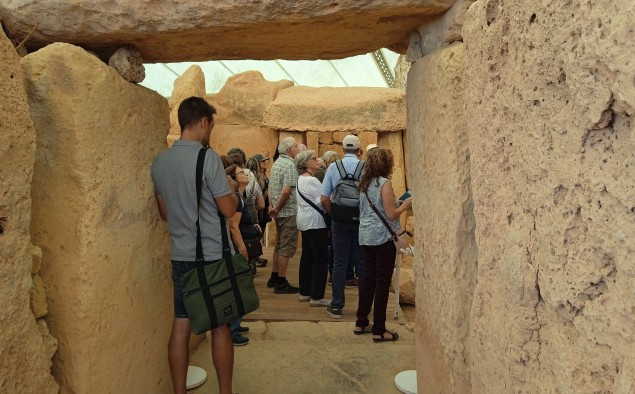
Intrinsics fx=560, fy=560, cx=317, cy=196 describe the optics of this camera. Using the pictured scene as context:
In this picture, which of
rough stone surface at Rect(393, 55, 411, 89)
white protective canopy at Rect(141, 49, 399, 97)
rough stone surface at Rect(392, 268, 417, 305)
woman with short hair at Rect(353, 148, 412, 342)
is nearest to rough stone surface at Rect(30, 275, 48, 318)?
woman with short hair at Rect(353, 148, 412, 342)

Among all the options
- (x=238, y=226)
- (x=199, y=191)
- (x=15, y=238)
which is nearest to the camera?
(x=15, y=238)

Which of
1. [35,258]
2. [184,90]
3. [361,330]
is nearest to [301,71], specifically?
[184,90]

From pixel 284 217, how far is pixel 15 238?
3404 millimetres

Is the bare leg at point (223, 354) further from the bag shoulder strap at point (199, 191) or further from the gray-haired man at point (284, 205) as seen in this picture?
the gray-haired man at point (284, 205)

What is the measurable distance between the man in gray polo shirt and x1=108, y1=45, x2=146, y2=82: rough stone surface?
0.25 meters

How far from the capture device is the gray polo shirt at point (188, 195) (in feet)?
7.86

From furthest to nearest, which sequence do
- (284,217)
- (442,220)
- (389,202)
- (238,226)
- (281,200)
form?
(284,217), (281,200), (389,202), (238,226), (442,220)

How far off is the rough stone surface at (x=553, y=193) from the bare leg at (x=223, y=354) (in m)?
1.20

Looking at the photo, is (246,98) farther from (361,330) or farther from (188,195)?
(188,195)

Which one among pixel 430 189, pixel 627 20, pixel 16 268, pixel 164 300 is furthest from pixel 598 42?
pixel 164 300

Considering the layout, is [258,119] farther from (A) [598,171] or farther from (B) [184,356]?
(A) [598,171]

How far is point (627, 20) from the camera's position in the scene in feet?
3.12

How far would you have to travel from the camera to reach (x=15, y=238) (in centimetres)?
177

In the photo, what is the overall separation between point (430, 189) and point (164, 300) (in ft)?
4.64
